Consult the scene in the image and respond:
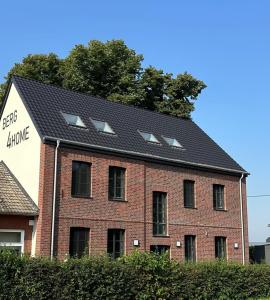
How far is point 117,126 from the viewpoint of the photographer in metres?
24.2

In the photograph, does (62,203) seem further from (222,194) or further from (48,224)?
(222,194)

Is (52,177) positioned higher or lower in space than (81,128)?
lower

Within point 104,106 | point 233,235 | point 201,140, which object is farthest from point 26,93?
point 233,235

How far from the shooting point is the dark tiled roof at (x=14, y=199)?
60.5 ft

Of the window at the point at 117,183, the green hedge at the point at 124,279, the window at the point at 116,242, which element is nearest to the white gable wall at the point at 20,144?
the window at the point at 117,183

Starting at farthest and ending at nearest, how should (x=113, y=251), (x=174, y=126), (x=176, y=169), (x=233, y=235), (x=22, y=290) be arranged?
(x=174, y=126) → (x=233, y=235) → (x=176, y=169) → (x=113, y=251) → (x=22, y=290)

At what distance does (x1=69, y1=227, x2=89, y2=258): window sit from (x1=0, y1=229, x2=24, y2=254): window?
200 cm

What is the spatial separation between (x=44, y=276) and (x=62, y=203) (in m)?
7.29

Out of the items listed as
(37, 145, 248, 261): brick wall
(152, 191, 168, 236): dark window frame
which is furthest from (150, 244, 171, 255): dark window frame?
(152, 191, 168, 236): dark window frame

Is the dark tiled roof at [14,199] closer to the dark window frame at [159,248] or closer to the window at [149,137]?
the dark window frame at [159,248]

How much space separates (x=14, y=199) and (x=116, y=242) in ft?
16.1

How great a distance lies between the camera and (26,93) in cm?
2230

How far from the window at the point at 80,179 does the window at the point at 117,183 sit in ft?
4.03

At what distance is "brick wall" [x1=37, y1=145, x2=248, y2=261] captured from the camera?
19.4 metres
